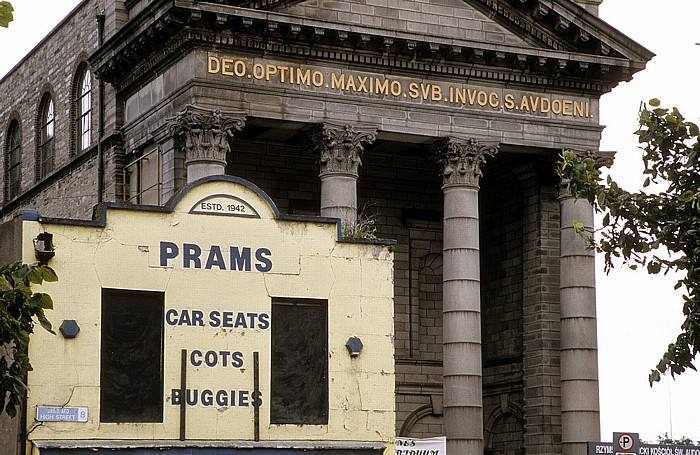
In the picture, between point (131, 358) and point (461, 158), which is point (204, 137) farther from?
point (131, 358)

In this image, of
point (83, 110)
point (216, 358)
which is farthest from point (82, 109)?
point (216, 358)

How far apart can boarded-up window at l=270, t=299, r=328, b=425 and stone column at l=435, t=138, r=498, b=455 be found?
17921 millimetres

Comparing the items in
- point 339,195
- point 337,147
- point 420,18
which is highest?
point 420,18

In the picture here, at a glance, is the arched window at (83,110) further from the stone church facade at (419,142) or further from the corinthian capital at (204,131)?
the corinthian capital at (204,131)

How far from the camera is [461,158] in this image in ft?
133

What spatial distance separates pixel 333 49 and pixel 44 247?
19.8 m

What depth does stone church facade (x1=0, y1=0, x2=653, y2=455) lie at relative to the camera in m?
38.0

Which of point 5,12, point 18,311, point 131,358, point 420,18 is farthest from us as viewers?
point 420,18

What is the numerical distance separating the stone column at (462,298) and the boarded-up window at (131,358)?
19.2m

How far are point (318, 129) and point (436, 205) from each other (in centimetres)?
863

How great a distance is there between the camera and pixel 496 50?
40125mm

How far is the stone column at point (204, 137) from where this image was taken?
37094 millimetres

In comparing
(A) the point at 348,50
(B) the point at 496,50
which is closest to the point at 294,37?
(A) the point at 348,50

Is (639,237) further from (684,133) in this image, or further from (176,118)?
(176,118)
